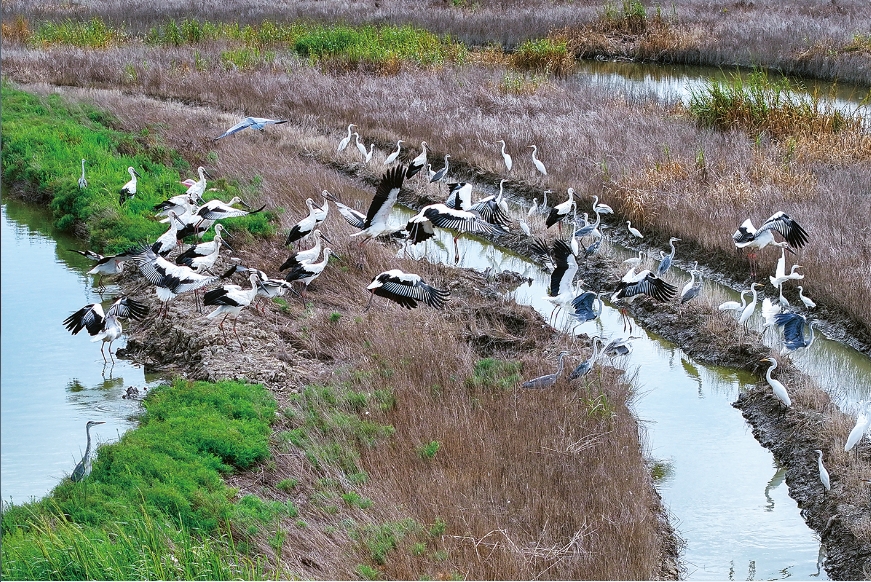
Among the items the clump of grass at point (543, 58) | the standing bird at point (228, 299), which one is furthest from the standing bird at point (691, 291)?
the clump of grass at point (543, 58)

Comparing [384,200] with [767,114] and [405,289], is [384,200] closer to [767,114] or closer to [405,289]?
[405,289]

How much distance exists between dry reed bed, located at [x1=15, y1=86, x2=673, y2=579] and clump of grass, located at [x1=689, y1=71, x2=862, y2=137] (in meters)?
8.46

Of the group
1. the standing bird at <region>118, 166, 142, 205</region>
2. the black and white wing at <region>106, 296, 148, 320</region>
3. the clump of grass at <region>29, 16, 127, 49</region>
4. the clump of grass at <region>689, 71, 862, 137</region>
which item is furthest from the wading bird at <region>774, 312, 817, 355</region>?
the clump of grass at <region>29, 16, 127, 49</region>

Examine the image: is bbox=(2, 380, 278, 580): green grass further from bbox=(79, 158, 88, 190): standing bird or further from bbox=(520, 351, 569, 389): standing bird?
bbox=(79, 158, 88, 190): standing bird

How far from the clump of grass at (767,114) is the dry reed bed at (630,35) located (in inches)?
A: 378

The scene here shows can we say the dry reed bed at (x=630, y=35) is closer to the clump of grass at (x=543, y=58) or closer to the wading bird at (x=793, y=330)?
the clump of grass at (x=543, y=58)

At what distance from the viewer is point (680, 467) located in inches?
317

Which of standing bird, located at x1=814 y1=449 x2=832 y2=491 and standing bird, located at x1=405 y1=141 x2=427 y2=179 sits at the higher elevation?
standing bird, located at x1=405 y1=141 x2=427 y2=179

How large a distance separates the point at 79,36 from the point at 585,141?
18.8 meters

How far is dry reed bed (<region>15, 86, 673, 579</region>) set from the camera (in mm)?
5820

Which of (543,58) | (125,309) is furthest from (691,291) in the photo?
(543,58)

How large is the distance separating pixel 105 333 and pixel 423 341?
3.30 m

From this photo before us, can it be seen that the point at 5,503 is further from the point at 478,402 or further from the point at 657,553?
the point at 657,553

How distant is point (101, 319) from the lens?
8820 millimetres
